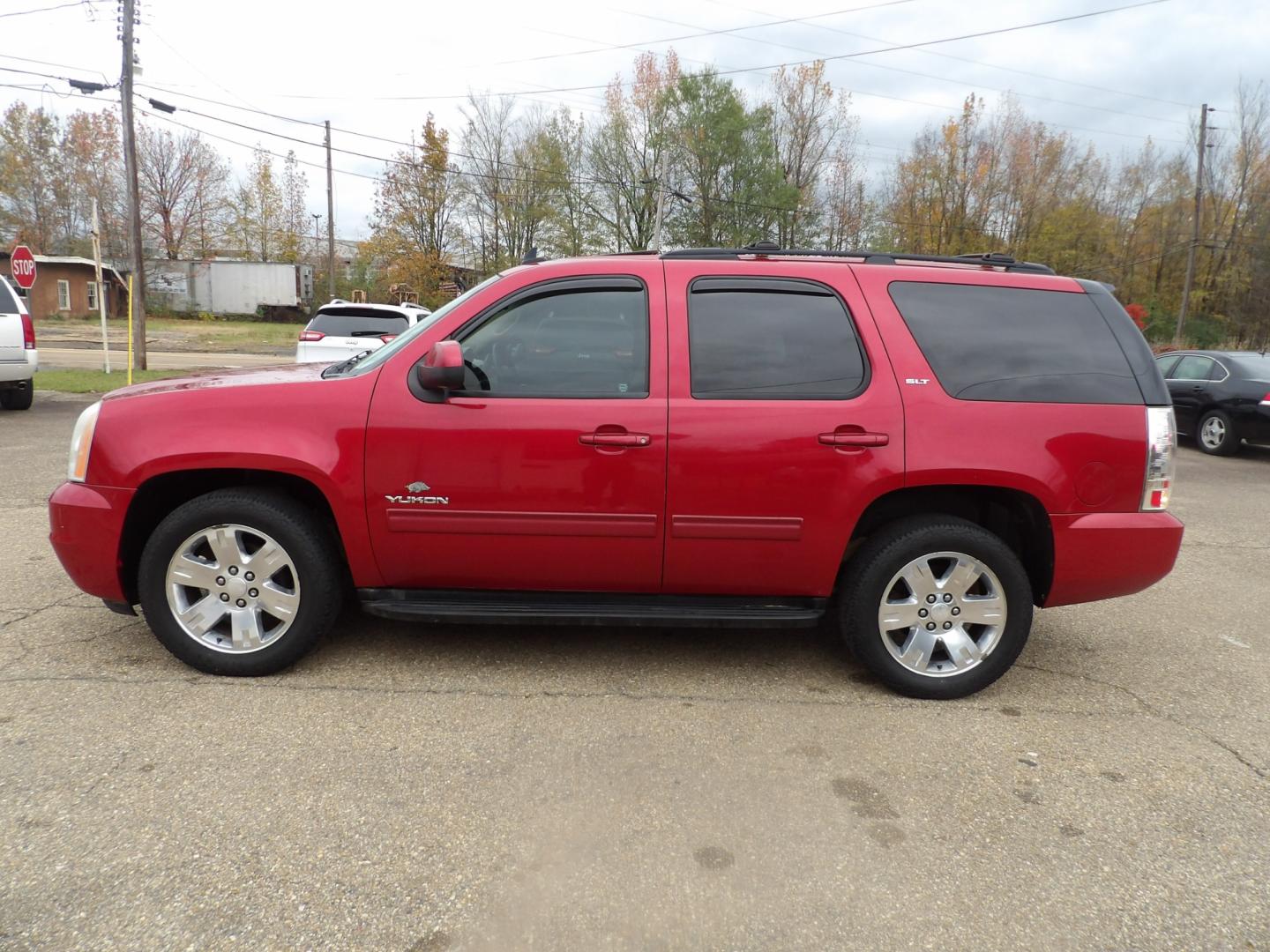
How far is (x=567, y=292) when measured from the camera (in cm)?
351

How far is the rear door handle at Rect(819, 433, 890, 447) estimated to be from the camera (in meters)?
3.34

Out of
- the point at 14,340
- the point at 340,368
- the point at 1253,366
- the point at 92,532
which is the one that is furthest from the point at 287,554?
the point at 1253,366

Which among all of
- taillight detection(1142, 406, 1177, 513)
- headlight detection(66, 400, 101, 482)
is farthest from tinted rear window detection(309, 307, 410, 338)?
taillight detection(1142, 406, 1177, 513)

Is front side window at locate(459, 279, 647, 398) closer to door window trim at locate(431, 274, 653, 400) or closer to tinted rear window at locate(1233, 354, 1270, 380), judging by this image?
door window trim at locate(431, 274, 653, 400)

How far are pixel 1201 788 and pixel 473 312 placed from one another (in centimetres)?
328

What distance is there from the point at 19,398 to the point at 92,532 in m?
10.7

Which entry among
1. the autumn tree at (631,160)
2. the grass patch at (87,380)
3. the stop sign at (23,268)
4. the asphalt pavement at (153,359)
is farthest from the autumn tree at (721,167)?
the stop sign at (23,268)

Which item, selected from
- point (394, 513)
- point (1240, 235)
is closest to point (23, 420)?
point (394, 513)

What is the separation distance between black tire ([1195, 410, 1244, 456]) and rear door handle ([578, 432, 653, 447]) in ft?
37.3

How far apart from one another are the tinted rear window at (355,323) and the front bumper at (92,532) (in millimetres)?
8059

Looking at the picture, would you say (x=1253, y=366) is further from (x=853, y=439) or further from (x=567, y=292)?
(x=567, y=292)

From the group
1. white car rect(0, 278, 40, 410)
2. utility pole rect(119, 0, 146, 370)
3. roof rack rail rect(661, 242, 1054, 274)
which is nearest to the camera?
roof rack rail rect(661, 242, 1054, 274)

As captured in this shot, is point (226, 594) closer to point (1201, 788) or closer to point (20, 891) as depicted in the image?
point (20, 891)

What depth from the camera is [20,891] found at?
217 cm
